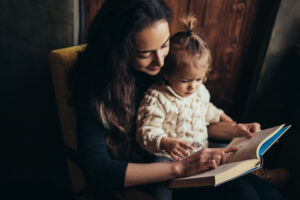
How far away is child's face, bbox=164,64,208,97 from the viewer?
105cm

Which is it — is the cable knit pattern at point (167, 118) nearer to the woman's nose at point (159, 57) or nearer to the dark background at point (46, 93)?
the woman's nose at point (159, 57)

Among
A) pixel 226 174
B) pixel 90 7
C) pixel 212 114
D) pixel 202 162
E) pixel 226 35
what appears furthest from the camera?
pixel 226 35

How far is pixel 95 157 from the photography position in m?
0.97

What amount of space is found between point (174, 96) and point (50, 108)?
76 centimetres

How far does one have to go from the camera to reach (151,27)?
0.91 metres

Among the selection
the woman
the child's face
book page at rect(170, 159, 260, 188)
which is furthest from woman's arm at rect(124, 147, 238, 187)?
the child's face

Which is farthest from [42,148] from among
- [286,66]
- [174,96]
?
[286,66]

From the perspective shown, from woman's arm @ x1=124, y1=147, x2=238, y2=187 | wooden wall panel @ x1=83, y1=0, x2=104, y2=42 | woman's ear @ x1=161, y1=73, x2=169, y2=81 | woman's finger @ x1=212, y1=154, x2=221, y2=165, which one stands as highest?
wooden wall panel @ x1=83, y1=0, x2=104, y2=42

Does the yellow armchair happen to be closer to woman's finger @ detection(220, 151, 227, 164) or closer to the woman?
the woman

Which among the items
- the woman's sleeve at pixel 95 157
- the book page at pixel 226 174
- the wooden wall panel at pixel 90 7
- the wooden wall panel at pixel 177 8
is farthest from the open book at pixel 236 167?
the wooden wall panel at pixel 90 7

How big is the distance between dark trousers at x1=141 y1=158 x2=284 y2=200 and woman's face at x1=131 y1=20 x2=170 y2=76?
0.41m

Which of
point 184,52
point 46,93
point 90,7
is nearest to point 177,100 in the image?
point 184,52

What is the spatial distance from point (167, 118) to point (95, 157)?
336mm

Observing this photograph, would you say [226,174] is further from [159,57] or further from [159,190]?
[159,57]
